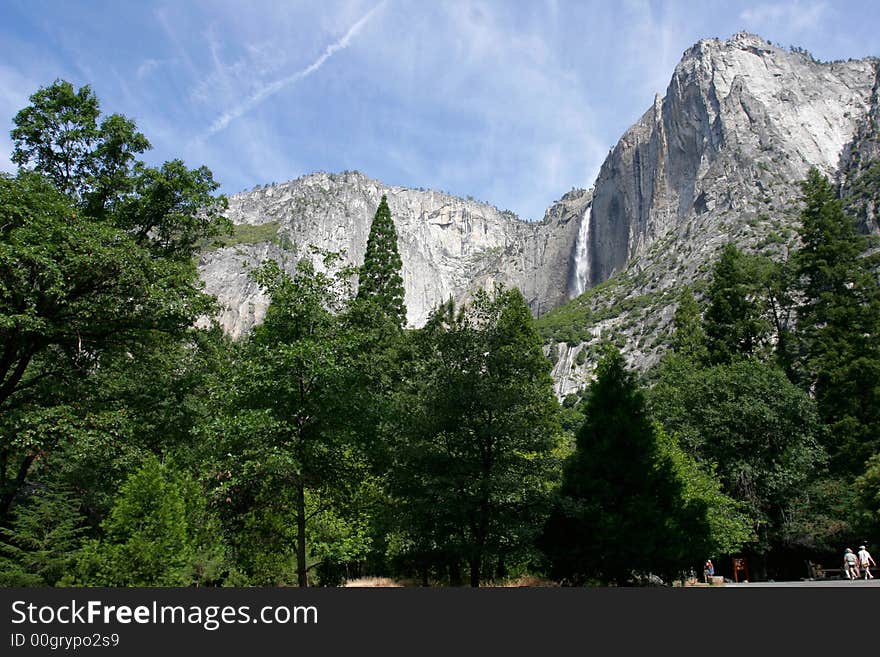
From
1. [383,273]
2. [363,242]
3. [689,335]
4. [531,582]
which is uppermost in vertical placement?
[363,242]

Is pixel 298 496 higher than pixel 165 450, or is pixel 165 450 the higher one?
pixel 165 450

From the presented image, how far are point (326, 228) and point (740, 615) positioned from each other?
16427cm

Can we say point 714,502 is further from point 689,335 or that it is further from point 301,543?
point 689,335

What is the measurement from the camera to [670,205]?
117188 mm

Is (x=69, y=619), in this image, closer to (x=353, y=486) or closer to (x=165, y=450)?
(x=353, y=486)

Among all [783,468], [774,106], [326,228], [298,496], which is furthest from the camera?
[326,228]

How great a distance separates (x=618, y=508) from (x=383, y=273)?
93.3 feet

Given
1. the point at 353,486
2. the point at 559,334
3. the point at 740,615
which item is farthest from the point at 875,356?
the point at 559,334

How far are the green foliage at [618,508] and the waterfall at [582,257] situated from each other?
129 m

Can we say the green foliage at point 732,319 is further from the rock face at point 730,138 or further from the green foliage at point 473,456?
the rock face at point 730,138

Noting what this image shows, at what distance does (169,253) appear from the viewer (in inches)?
685

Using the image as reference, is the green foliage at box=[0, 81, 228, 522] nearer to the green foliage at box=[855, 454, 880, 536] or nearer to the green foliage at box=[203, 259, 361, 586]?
the green foliage at box=[203, 259, 361, 586]

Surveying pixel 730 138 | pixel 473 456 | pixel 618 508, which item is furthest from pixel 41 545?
pixel 730 138

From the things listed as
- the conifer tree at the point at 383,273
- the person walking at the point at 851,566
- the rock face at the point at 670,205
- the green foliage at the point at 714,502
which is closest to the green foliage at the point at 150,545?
the green foliage at the point at 714,502
